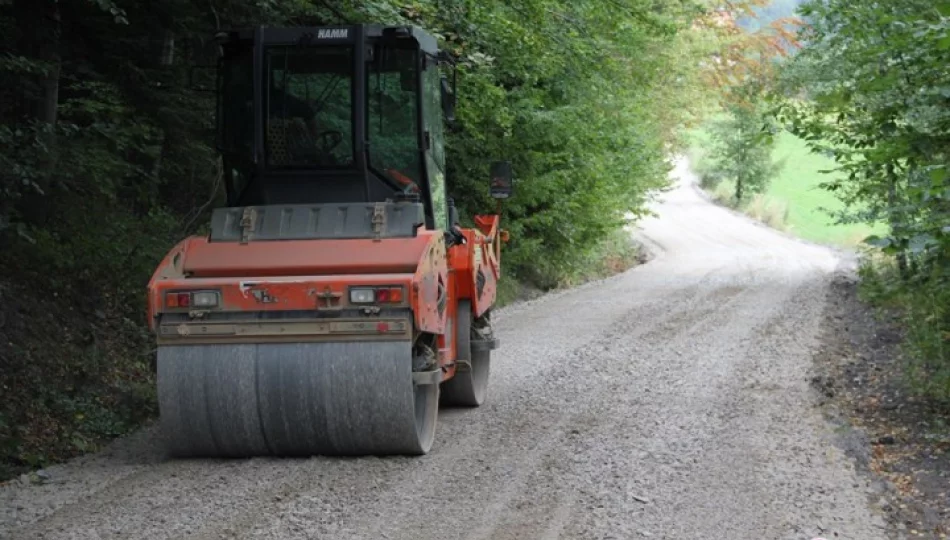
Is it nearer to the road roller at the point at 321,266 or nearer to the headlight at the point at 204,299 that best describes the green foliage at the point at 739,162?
the road roller at the point at 321,266

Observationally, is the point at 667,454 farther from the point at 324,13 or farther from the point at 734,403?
the point at 324,13

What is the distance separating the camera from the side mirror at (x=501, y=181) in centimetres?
984

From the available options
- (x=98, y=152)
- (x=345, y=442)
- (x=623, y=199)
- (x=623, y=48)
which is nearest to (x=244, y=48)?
(x=98, y=152)

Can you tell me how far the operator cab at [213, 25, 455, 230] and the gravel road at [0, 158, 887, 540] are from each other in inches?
82.5

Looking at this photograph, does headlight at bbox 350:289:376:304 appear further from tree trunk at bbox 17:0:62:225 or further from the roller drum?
tree trunk at bbox 17:0:62:225

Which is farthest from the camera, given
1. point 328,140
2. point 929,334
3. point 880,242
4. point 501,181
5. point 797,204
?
point 797,204

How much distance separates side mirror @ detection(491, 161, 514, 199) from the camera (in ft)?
32.3

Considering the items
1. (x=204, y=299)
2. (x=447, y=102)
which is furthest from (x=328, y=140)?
(x=204, y=299)

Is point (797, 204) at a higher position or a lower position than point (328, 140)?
lower

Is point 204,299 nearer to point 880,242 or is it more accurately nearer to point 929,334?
point 880,242

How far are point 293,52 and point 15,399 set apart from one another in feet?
11.8

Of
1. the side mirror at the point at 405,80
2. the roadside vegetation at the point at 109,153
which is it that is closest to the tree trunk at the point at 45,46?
the roadside vegetation at the point at 109,153

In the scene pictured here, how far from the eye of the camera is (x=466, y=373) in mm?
10289

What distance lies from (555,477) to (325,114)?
330 centimetres
